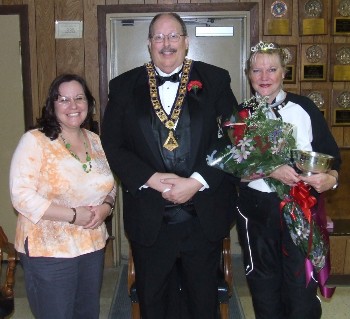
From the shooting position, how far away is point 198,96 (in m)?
2.10

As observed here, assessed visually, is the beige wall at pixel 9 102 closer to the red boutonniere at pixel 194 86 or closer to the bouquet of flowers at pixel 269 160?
the red boutonniere at pixel 194 86

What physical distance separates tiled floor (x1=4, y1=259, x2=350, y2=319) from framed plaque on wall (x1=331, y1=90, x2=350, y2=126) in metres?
1.34

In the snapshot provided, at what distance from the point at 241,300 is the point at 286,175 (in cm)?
166

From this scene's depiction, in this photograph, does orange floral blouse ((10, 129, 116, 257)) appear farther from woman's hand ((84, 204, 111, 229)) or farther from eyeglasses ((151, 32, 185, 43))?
eyeglasses ((151, 32, 185, 43))

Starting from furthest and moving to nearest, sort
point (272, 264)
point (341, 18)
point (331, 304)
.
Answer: point (341, 18) < point (331, 304) < point (272, 264)

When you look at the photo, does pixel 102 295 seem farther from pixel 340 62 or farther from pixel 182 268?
pixel 340 62

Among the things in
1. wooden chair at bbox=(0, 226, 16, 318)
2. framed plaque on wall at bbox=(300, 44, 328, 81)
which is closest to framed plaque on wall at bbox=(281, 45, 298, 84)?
framed plaque on wall at bbox=(300, 44, 328, 81)

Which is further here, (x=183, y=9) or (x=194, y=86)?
(x=183, y=9)

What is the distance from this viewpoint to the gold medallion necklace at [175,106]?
204cm

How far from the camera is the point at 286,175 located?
6.63 feet

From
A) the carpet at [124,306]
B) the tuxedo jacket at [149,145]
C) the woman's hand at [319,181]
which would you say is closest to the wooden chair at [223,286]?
the tuxedo jacket at [149,145]

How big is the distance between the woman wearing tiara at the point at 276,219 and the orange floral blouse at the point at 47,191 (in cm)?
73

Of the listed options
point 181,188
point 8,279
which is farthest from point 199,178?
point 8,279

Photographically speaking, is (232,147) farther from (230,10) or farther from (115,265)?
(115,265)
